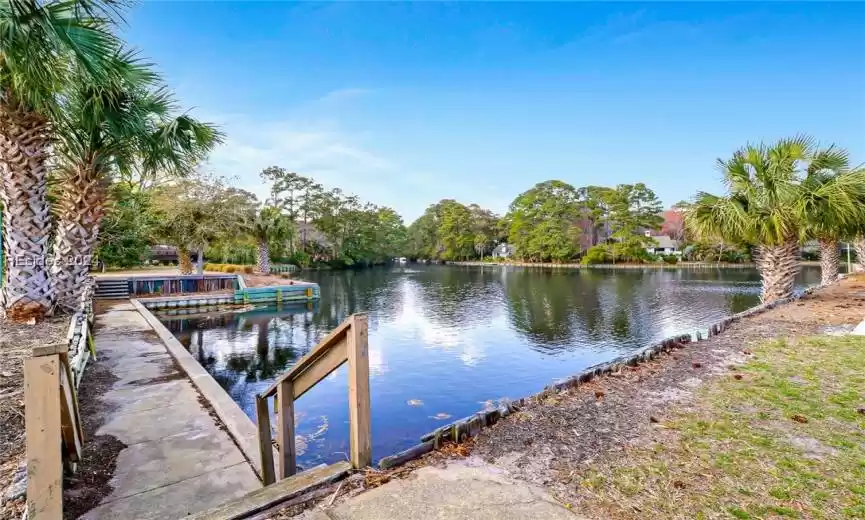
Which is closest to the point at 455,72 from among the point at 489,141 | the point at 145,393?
the point at 489,141

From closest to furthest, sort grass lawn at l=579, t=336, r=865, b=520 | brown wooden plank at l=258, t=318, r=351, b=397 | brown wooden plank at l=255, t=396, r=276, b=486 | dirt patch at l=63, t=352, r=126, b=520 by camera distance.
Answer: grass lawn at l=579, t=336, r=865, b=520, brown wooden plank at l=258, t=318, r=351, b=397, dirt patch at l=63, t=352, r=126, b=520, brown wooden plank at l=255, t=396, r=276, b=486

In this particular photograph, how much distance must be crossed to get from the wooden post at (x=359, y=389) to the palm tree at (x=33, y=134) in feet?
19.8

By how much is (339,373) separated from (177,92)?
691 centimetres

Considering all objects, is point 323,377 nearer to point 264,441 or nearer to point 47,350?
point 264,441

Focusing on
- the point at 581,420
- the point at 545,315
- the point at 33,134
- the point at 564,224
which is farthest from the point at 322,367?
the point at 564,224

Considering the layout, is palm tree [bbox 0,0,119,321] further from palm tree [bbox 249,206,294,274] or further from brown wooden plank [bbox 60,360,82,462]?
palm tree [bbox 249,206,294,274]

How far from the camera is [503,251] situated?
64.6 meters

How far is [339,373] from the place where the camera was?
9281 mm

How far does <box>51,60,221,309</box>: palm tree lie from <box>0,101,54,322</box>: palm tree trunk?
1.55 ft

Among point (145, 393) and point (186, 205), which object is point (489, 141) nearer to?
point (186, 205)

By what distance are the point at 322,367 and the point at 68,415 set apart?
1560 millimetres

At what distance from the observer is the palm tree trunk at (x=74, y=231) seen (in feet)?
27.7

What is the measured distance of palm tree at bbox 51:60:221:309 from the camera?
773cm

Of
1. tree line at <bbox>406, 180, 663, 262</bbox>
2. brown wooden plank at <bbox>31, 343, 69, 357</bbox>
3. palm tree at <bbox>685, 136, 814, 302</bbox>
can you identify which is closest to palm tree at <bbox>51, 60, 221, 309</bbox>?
brown wooden plank at <bbox>31, 343, 69, 357</bbox>
